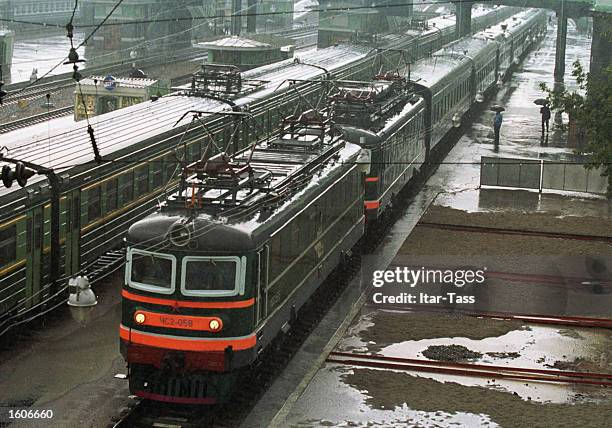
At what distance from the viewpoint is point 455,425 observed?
1502cm

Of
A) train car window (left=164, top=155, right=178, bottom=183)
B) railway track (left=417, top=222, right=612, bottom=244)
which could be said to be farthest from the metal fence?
train car window (left=164, top=155, right=178, bottom=183)

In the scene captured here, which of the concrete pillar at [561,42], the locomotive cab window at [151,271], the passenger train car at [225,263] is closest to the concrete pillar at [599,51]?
the concrete pillar at [561,42]

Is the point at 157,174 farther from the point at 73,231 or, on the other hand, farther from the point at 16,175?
the point at 16,175

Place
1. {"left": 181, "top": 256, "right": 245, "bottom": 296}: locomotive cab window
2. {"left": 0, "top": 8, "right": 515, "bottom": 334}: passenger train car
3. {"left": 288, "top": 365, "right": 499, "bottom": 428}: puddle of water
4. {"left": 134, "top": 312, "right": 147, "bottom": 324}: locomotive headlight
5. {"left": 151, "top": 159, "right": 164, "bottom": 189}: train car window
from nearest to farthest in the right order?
{"left": 181, "top": 256, "right": 245, "bottom": 296}: locomotive cab window < {"left": 134, "top": 312, "right": 147, "bottom": 324}: locomotive headlight < {"left": 288, "top": 365, "right": 499, "bottom": 428}: puddle of water < {"left": 0, "top": 8, "right": 515, "bottom": 334}: passenger train car < {"left": 151, "top": 159, "right": 164, "bottom": 189}: train car window

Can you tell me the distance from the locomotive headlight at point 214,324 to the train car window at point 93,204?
6.50 meters

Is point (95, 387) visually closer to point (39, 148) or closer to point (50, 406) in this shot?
point (50, 406)

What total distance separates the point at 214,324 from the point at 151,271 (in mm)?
1052

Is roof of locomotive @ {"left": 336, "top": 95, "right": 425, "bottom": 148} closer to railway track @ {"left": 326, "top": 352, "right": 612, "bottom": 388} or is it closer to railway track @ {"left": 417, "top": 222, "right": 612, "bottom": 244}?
railway track @ {"left": 417, "top": 222, "right": 612, "bottom": 244}

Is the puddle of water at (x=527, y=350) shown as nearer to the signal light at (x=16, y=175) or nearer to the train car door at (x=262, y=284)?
the train car door at (x=262, y=284)

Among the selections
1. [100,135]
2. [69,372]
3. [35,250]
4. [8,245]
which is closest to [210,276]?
[69,372]

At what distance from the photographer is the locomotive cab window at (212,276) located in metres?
14.5

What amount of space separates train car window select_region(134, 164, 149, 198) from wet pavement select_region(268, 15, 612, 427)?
4526 mm

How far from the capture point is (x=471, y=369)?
1766 cm

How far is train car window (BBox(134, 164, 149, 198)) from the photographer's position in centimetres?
2252
